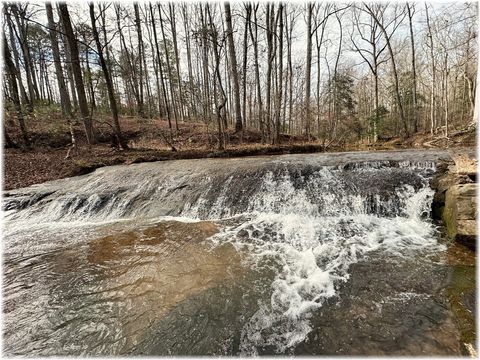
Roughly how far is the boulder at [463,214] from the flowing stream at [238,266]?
34cm

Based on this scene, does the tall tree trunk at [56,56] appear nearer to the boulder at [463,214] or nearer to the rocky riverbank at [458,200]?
the rocky riverbank at [458,200]

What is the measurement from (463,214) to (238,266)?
3.52 metres

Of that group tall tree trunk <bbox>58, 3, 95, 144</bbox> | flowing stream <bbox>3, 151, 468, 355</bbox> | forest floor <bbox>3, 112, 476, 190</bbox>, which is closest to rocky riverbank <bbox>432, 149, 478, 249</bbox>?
flowing stream <bbox>3, 151, 468, 355</bbox>

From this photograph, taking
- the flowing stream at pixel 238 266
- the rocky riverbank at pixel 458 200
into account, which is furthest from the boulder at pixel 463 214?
the flowing stream at pixel 238 266

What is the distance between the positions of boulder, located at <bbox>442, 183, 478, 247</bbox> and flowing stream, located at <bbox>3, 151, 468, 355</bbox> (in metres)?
0.34

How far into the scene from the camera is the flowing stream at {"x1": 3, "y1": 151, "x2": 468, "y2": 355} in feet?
8.41

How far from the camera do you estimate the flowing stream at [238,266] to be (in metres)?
2.56

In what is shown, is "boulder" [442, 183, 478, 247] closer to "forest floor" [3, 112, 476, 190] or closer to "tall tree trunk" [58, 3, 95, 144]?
"forest floor" [3, 112, 476, 190]

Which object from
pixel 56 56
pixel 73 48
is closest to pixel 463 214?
pixel 73 48

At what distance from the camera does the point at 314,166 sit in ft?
23.0

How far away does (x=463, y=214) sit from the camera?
4004 millimetres

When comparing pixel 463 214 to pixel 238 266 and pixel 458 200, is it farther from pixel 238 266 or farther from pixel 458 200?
pixel 238 266

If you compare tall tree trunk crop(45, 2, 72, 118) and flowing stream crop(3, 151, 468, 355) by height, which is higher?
tall tree trunk crop(45, 2, 72, 118)

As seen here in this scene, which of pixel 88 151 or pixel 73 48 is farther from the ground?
pixel 73 48
